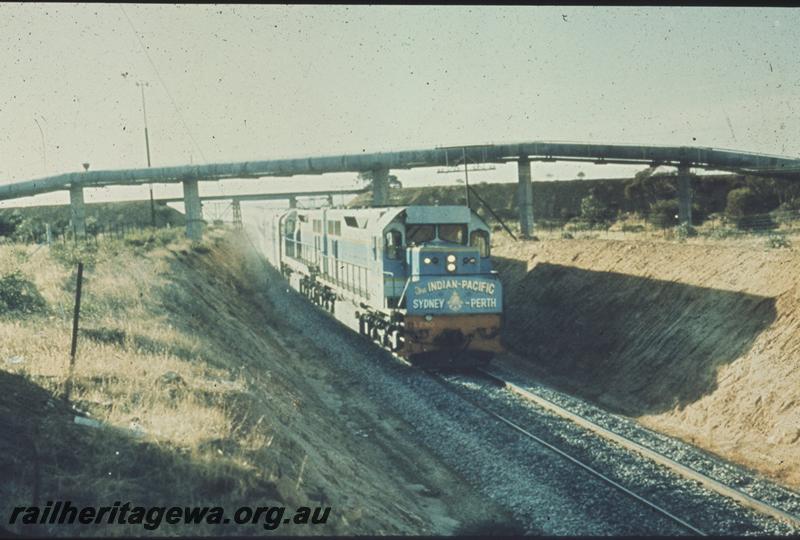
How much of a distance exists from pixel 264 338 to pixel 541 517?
1639cm

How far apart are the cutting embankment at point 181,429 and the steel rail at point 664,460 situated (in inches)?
130

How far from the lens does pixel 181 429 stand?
28.4ft

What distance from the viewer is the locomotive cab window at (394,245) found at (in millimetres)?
20750

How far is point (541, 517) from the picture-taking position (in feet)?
34.8

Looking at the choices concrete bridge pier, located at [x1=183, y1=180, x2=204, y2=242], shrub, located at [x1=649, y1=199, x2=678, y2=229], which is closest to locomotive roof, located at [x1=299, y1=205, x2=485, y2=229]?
concrete bridge pier, located at [x1=183, y1=180, x2=204, y2=242]

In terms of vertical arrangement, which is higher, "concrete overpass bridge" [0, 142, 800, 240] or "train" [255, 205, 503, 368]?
"concrete overpass bridge" [0, 142, 800, 240]

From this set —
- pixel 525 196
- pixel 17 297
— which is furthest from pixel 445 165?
pixel 17 297

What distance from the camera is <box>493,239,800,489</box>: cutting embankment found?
1474 cm

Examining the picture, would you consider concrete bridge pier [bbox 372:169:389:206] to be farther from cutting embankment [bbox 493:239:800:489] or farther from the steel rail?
the steel rail

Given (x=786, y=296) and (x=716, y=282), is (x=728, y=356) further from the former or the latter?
(x=716, y=282)

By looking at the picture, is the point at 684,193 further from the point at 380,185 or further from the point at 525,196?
the point at 380,185

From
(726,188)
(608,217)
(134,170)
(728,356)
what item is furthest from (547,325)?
(726,188)

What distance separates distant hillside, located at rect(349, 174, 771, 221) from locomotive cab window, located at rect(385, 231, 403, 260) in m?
40.5

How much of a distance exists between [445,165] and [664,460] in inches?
1412
